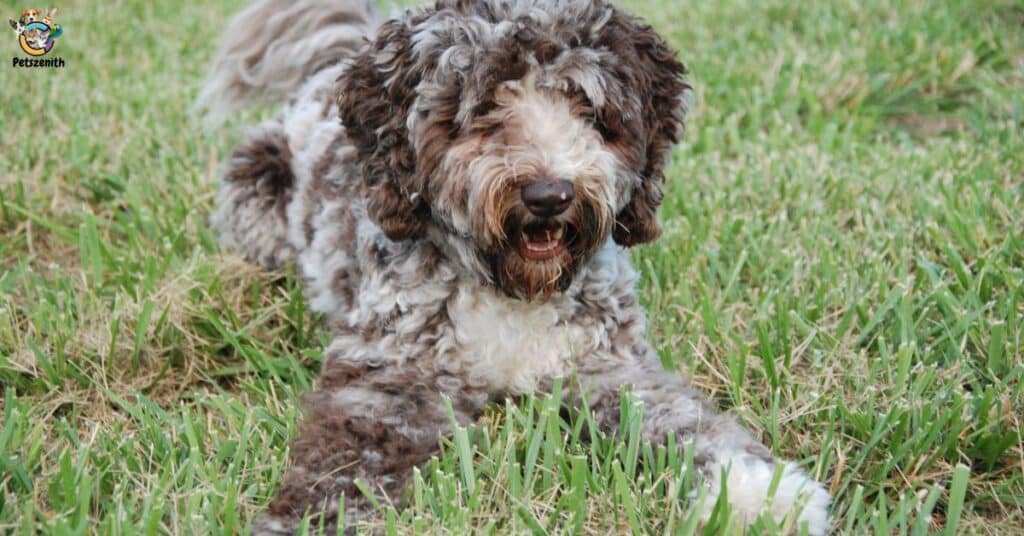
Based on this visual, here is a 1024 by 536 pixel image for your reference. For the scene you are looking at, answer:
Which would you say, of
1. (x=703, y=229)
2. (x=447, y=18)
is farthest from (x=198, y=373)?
(x=703, y=229)

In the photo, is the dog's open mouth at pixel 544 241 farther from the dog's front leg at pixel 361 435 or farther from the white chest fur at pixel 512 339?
the dog's front leg at pixel 361 435

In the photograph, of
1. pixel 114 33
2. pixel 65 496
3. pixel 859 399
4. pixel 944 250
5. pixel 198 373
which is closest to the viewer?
pixel 65 496

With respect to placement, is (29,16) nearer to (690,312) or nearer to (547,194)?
(690,312)

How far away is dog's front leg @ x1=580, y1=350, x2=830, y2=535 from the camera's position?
3086mm

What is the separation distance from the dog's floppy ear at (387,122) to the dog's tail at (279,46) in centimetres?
194

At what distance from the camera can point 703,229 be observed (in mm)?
5102

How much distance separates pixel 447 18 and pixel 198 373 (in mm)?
1796

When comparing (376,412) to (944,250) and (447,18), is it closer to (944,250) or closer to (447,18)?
(447,18)

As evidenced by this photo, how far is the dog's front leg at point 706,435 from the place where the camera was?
3.09m

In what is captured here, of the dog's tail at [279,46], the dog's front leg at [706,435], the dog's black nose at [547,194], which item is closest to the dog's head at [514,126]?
the dog's black nose at [547,194]

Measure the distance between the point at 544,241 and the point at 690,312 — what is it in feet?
3.54

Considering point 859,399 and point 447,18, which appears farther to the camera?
point 859,399

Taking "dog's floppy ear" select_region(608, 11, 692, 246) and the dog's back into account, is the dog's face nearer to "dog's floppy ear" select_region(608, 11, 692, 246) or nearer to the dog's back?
the dog's back

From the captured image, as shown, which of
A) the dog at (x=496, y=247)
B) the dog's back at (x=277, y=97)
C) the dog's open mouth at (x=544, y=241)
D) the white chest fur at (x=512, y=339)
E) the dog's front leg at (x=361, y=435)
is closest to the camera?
the dog's front leg at (x=361, y=435)
